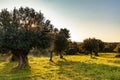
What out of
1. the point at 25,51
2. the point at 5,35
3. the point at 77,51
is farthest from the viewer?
the point at 77,51

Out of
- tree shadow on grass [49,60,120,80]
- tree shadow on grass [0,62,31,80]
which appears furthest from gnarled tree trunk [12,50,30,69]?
tree shadow on grass [49,60,120,80]

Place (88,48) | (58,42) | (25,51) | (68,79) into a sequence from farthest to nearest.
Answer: (88,48) < (58,42) < (25,51) < (68,79)

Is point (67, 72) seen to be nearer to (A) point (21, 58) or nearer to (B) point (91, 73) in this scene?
(B) point (91, 73)

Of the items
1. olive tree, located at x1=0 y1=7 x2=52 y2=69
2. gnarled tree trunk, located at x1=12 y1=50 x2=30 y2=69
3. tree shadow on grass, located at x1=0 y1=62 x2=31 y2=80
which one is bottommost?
tree shadow on grass, located at x1=0 y1=62 x2=31 y2=80

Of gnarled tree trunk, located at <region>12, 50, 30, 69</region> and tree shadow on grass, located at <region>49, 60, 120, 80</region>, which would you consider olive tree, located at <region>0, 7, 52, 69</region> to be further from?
tree shadow on grass, located at <region>49, 60, 120, 80</region>

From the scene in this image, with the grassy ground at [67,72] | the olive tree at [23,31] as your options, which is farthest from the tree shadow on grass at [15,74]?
the olive tree at [23,31]

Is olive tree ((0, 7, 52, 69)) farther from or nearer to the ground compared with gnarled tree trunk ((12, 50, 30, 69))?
farther from the ground

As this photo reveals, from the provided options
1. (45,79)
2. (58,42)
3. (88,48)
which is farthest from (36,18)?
(88,48)

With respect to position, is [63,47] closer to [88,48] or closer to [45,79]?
[88,48]

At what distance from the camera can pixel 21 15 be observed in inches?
2350

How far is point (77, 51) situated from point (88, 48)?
35.8 meters

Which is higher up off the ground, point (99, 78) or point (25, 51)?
point (25, 51)

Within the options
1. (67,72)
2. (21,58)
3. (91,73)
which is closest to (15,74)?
(67,72)

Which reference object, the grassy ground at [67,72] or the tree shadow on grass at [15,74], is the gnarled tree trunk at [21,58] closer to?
the grassy ground at [67,72]
